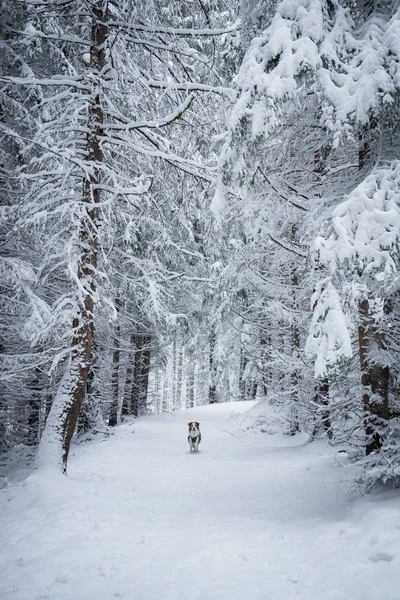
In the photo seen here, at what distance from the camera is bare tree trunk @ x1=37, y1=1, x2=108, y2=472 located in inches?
252

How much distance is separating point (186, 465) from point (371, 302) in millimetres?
7292

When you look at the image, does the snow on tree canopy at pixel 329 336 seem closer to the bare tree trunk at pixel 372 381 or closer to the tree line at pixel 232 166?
the tree line at pixel 232 166

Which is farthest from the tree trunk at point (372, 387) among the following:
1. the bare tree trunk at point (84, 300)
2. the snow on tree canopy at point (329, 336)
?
the bare tree trunk at point (84, 300)

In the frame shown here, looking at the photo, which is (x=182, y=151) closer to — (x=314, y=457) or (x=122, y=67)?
(x=122, y=67)

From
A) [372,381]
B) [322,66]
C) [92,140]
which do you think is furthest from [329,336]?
[92,140]

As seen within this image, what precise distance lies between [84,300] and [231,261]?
4.66m

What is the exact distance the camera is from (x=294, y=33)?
14.5ft

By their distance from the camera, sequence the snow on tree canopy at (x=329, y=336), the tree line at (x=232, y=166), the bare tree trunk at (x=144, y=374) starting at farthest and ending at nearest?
the bare tree trunk at (x=144, y=374), the tree line at (x=232, y=166), the snow on tree canopy at (x=329, y=336)

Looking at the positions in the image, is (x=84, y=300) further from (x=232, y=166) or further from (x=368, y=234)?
(x=368, y=234)

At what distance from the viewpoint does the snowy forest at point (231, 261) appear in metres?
3.88

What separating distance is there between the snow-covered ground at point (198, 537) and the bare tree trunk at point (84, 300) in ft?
2.41

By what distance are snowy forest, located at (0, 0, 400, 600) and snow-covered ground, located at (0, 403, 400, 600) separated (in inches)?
1.2

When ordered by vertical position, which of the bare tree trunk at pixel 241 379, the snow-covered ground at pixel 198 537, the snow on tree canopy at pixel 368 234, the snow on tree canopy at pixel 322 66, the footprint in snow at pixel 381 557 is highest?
the snow on tree canopy at pixel 322 66

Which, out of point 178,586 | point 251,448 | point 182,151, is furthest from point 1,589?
point 251,448
